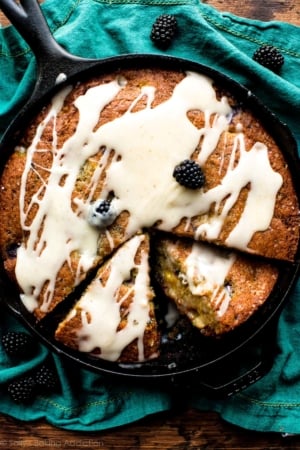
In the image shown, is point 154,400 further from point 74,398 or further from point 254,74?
point 254,74

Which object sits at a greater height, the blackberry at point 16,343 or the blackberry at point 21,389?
the blackberry at point 16,343

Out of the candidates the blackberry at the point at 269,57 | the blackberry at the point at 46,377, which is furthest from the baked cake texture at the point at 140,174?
the blackberry at the point at 46,377

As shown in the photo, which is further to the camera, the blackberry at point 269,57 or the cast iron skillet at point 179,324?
the blackberry at point 269,57

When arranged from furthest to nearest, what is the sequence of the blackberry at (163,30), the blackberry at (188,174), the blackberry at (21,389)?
1. the blackberry at (21,389)
2. the blackberry at (163,30)
3. the blackberry at (188,174)

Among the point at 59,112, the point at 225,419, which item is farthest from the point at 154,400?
the point at 59,112

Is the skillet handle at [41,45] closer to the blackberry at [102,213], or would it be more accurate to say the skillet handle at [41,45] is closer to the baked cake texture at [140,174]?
the baked cake texture at [140,174]

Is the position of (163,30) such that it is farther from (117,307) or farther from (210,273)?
(117,307)
